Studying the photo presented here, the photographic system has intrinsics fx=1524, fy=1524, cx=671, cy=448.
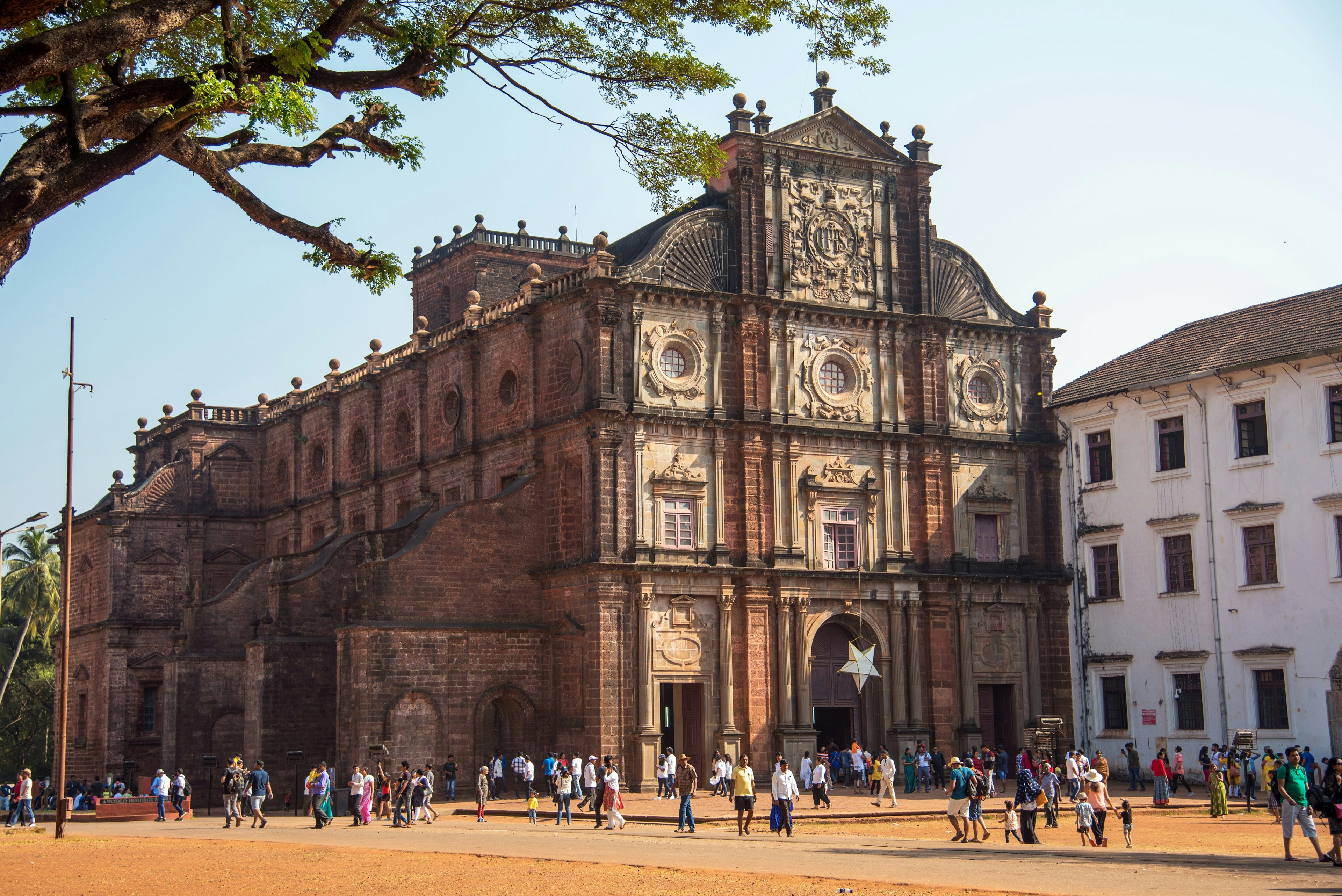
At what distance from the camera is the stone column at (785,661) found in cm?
3897

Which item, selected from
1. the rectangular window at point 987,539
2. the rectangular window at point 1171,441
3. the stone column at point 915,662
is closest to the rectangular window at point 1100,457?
the rectangular window at point 1171,441

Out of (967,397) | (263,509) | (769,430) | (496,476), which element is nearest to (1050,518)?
(967,397)

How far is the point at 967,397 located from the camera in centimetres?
4397

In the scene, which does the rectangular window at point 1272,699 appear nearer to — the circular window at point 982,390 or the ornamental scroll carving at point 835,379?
the circular window at point 982,390

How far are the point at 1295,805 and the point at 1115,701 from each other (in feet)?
73.2

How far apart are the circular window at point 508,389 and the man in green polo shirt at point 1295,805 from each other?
25.4m

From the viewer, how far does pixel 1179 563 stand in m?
40.6

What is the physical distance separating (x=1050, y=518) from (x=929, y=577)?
16.4 ft

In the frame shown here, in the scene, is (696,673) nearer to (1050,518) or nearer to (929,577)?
(929,577)

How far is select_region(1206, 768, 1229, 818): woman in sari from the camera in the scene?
30406 mm

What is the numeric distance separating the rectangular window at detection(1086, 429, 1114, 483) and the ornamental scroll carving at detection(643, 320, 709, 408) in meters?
11.9

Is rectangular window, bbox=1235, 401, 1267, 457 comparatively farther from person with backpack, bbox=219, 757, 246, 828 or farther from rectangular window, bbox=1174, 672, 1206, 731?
person with backpack, bbox=219, 757, 246, 828

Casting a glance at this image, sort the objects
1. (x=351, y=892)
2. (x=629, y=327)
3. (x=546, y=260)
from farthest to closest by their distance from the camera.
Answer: (x=546, y=260), (x=629, y=327), (x=351, y=892)

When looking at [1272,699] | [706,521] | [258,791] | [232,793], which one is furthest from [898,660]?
[232,793]
